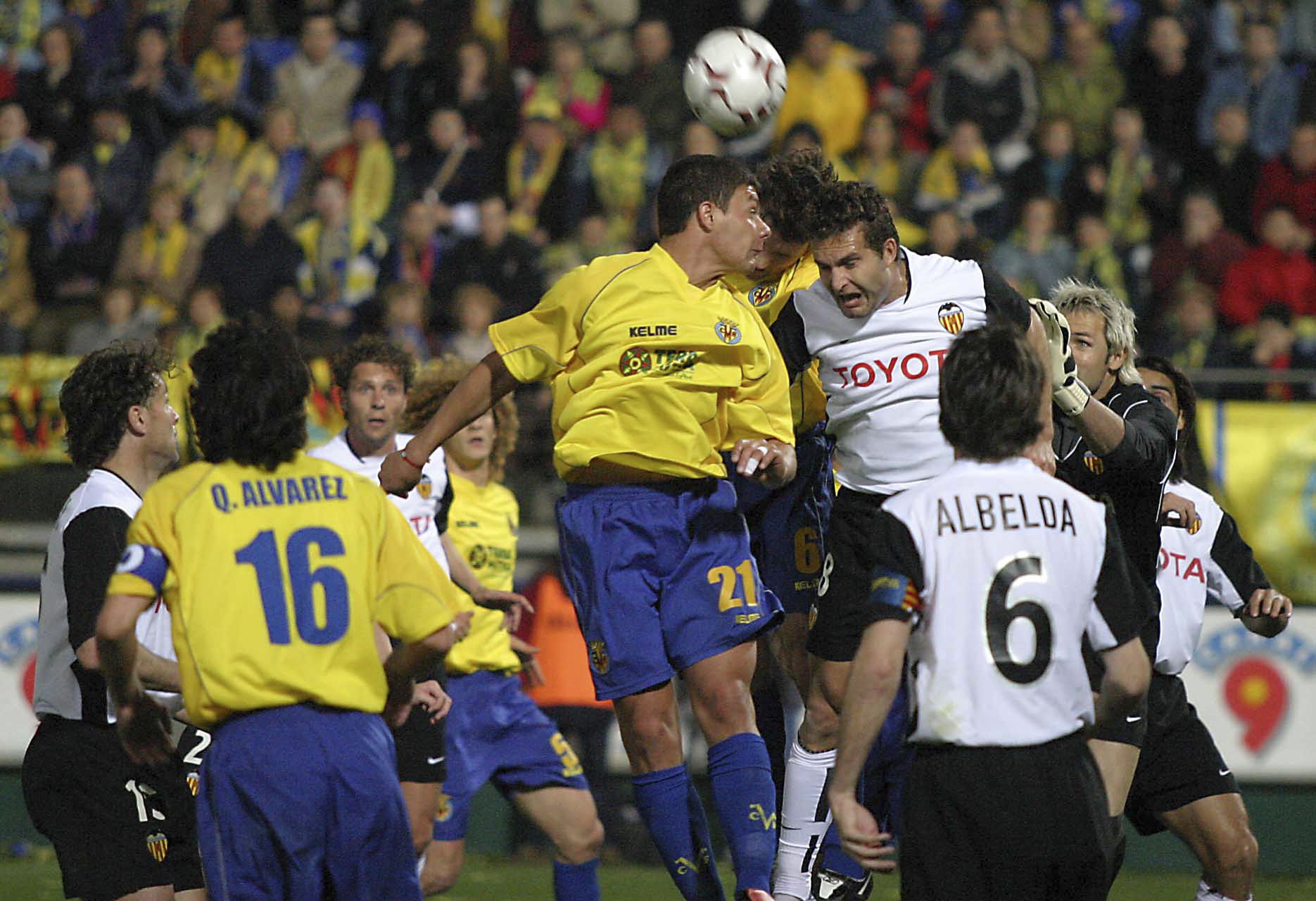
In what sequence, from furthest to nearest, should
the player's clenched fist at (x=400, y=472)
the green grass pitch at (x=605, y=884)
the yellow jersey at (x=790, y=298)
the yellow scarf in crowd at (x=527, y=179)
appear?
the yellow scarf in crowd at (x=527, y=179) < the green grass pitch at (x=605, y=884) < the yellow jersey at (x=790, y=298) < the player's clenched fist at (x=400, y=472)

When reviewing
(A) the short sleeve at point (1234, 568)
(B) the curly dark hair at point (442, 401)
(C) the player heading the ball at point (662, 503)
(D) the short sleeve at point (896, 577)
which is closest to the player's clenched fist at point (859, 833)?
(D) the short sleeve at point (896, 577)

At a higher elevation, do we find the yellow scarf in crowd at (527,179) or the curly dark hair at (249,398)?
the yellow scarf in crowd at (527,179)

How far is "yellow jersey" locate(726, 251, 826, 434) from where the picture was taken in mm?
5930

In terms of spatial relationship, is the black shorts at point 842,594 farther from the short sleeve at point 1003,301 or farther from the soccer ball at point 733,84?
the soccer ball at point 733,84

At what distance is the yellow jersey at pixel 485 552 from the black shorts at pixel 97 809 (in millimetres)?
2416

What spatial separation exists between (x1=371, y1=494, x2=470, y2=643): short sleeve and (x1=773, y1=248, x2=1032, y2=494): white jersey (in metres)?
1.90

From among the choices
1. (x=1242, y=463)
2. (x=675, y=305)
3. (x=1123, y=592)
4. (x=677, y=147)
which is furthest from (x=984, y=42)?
(x=1123, y=592)

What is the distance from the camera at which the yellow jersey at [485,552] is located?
24.1 ft

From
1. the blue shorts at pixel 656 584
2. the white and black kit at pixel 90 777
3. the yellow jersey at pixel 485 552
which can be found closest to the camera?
the white and black kit at pixel 90 777

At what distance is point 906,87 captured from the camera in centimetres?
1312

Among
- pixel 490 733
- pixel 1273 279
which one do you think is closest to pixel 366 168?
pixel 1273 279

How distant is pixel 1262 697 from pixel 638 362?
17.8 ft

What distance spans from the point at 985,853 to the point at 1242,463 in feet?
19.9

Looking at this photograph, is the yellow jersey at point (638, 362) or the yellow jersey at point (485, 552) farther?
the yellow jersey at point (485, 552)
